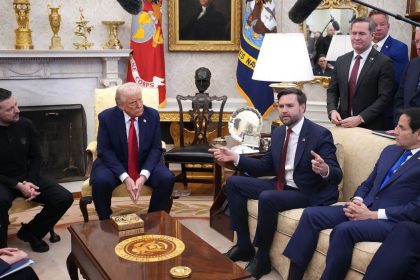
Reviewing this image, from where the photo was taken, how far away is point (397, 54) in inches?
167

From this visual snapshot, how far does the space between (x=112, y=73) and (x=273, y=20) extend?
76.8 inches

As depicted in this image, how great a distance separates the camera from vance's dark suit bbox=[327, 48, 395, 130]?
3830mm

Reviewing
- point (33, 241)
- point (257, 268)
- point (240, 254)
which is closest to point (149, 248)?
point (257, 268)

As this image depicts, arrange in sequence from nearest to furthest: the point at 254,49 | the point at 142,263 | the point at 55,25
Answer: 1. the point at 142,263
2. the point at 55,25
3. the point at 254,49

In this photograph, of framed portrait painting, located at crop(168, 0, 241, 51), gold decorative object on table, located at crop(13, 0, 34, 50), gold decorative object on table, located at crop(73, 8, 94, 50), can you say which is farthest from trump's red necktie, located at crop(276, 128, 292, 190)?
gold decorative object on table, located at crop(13, 0, 34, 50)

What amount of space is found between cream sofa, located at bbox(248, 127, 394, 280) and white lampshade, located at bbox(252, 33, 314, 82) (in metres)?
0.55

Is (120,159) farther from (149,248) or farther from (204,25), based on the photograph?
(204,25)

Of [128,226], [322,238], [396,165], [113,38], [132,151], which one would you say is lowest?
[322,238]

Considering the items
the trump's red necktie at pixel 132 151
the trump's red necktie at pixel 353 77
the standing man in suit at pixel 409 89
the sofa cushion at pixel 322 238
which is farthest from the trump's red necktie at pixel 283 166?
the trump's red necktie at pixel 132 151

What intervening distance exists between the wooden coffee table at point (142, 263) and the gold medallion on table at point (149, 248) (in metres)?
0.03

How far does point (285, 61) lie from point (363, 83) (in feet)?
2.12

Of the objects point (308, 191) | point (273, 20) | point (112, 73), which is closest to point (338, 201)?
A: point (308, 191)

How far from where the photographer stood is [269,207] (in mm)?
3365

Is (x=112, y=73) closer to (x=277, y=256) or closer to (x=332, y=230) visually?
(x=277, y=256)
